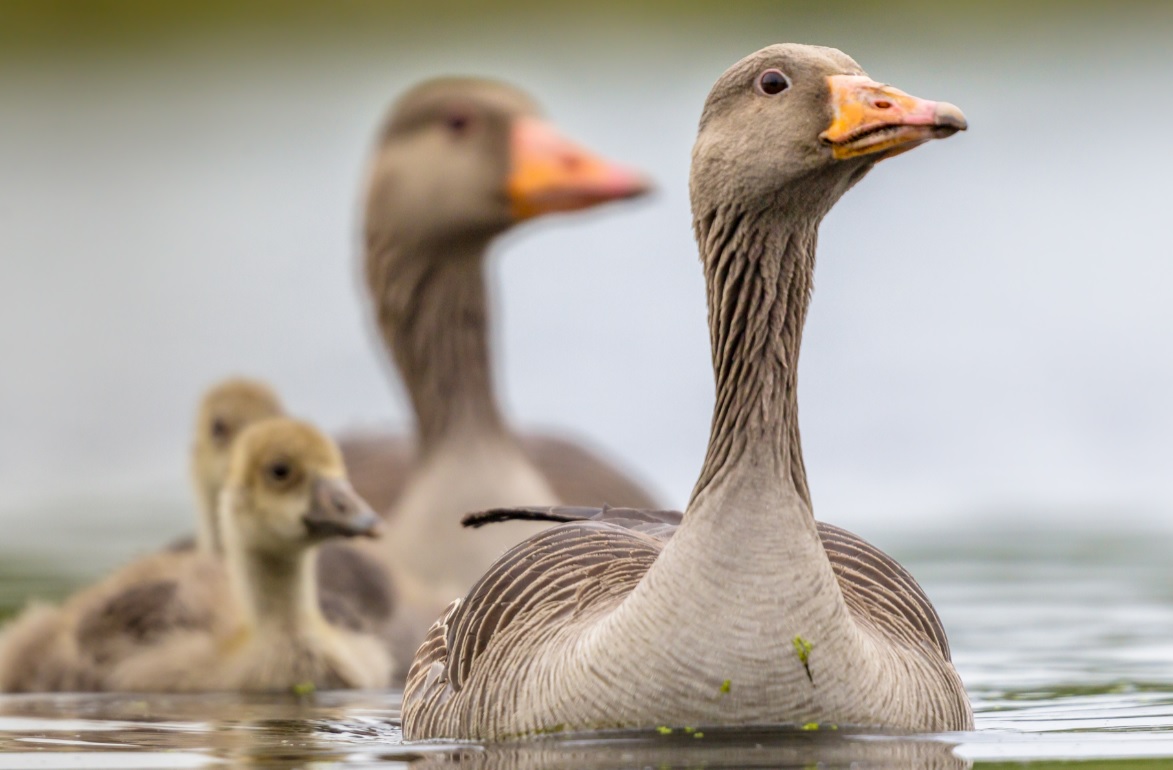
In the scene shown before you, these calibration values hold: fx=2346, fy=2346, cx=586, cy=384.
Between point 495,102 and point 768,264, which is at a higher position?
point 495,102

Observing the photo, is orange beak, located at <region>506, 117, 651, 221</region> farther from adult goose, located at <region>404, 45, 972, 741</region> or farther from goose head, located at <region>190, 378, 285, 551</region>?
adult goose, located at <region>404, 45, 972, 741</region>

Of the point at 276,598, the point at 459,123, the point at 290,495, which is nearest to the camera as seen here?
the point at 290,495

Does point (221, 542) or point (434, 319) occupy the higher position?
point (434, 319)

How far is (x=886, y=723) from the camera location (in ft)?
21.7

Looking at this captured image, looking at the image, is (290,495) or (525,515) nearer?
(525,515)

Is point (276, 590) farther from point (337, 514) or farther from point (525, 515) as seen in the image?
point (525, 515)

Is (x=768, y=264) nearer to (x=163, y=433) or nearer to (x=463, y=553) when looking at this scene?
(x=463, y=553)

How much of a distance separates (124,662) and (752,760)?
4.59 metres

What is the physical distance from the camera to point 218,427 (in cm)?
1211

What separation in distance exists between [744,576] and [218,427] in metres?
6.04

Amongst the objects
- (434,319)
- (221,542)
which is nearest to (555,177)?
(434,319)

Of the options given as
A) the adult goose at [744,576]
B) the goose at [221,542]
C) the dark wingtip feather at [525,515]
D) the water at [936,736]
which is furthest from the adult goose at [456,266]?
the adult goose at [744,576]

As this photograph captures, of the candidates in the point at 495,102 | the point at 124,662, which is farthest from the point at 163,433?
the point at 124,662

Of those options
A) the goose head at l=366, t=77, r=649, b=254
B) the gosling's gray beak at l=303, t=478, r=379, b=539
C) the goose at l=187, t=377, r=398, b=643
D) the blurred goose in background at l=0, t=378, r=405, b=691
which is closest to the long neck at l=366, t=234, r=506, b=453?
the goose head at l=366, t=77, r=649, b=254
